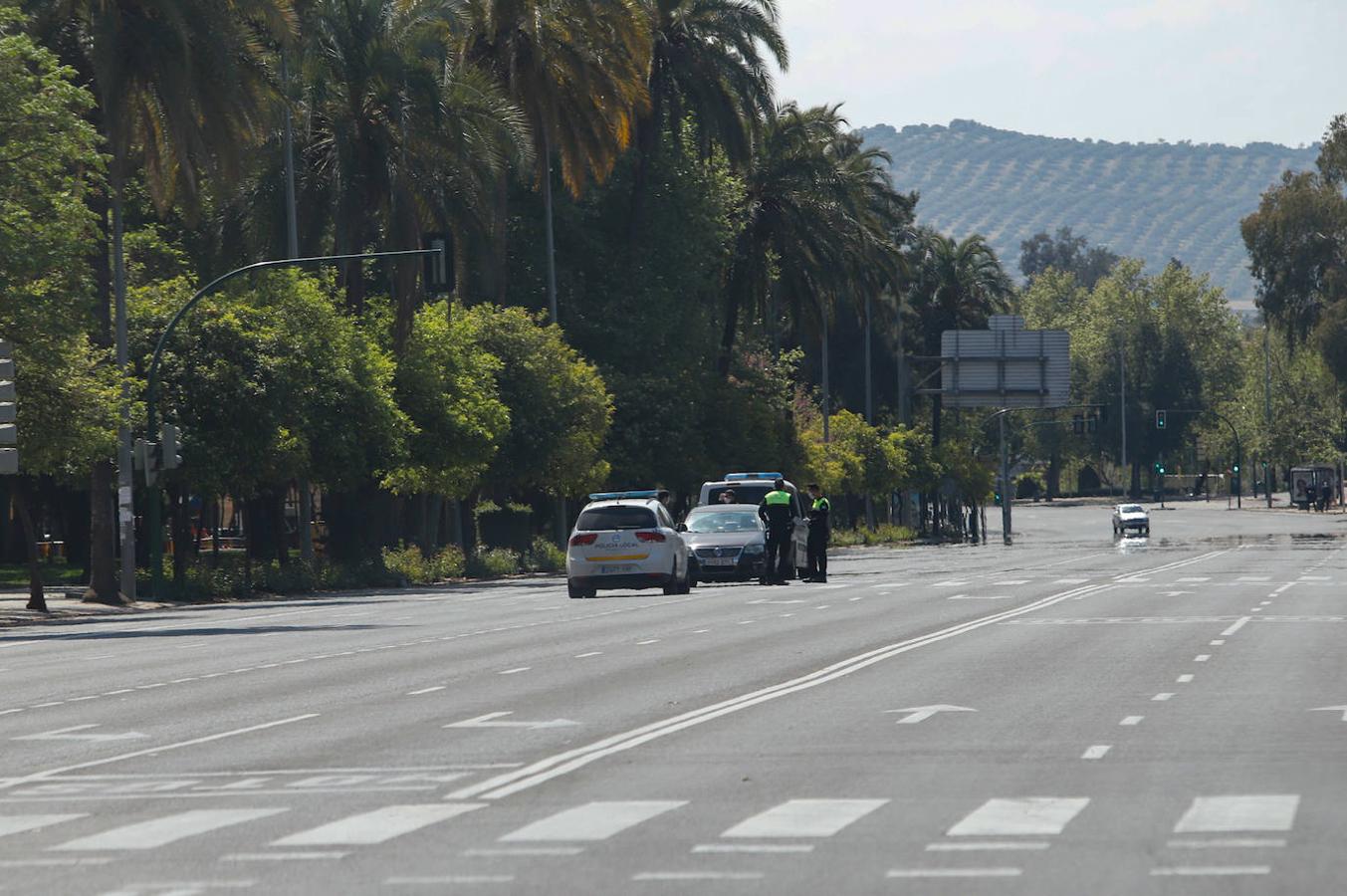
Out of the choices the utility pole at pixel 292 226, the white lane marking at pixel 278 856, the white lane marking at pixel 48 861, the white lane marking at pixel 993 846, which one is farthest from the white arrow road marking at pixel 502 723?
the utility pole at pixel 292 226

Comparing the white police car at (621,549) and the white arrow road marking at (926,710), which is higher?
the white police car at (621,549)

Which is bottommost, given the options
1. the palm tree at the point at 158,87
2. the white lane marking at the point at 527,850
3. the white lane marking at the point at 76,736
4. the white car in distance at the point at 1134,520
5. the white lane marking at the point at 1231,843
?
the white lane marking at the point at 1231,843

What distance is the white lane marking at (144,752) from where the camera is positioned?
1297 centimetres

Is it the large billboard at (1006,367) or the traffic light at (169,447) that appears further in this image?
the large billboard at (1006,367)

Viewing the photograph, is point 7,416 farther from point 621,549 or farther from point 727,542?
point 727,542

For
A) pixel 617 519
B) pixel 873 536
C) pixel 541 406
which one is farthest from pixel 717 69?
pixel 873 536

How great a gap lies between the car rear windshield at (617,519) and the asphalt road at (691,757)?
8.31m

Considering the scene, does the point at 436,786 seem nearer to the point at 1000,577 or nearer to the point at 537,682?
the point at 537,682

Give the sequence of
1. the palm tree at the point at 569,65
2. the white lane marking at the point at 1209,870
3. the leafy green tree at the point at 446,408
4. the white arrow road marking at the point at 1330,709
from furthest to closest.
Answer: the palm tree at the point at 569,65
the leafy green tree at the point at 446,408
the white arrow road marking at the point at 1330,709
the white lane marking at the point at 1209,870

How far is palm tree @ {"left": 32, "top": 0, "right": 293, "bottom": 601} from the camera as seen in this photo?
3684cm

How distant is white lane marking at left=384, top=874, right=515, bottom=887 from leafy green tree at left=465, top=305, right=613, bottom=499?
46.5m

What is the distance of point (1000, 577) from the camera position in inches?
1724

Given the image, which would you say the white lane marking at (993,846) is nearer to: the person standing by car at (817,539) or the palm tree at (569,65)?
the person standing by car at (817,539)

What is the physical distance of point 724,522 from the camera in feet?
141
